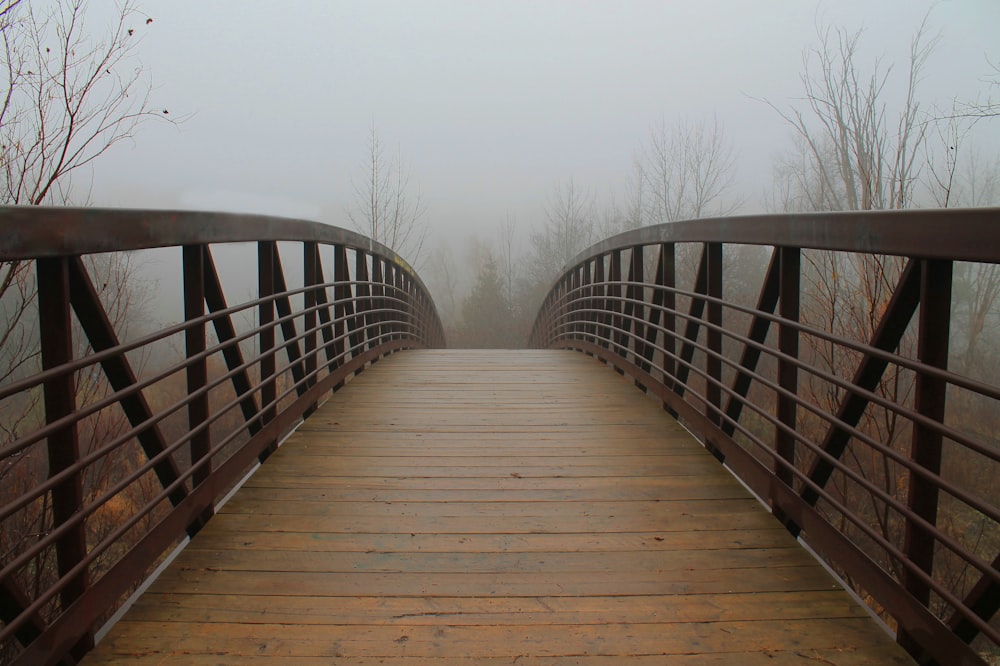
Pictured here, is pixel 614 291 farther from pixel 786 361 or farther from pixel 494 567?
A: pixel 494 567

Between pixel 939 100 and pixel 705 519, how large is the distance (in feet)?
23.6

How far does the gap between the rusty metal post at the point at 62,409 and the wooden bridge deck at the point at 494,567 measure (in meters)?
0.24

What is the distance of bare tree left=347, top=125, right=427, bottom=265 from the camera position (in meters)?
26.5

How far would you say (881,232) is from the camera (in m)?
2.01

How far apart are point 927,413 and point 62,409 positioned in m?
2.33

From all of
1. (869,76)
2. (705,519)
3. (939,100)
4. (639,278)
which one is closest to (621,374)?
(639,278)

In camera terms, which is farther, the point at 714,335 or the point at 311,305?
the point at 311,305

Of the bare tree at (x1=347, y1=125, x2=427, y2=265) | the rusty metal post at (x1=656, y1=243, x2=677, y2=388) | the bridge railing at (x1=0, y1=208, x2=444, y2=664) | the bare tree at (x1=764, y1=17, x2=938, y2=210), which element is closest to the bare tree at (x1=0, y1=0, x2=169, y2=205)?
the bridge railing at (x1=0, y1=208, x2=444, y2=664)

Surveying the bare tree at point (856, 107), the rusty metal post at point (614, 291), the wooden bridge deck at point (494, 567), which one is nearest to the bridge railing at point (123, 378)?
the wooden bridge deck at point (494, 567)

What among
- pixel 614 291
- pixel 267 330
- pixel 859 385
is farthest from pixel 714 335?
pixel 614 291

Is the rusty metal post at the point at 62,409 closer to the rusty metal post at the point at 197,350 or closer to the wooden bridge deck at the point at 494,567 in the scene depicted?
the wooden bridge deck at the point at 494,567

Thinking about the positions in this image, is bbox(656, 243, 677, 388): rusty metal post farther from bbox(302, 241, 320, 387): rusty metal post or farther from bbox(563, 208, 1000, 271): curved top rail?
bbox(302, 241, 320, 387): rusty metal post

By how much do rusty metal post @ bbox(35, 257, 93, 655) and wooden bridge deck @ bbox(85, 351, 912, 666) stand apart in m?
0.24

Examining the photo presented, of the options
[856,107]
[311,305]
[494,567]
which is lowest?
[494,567]
